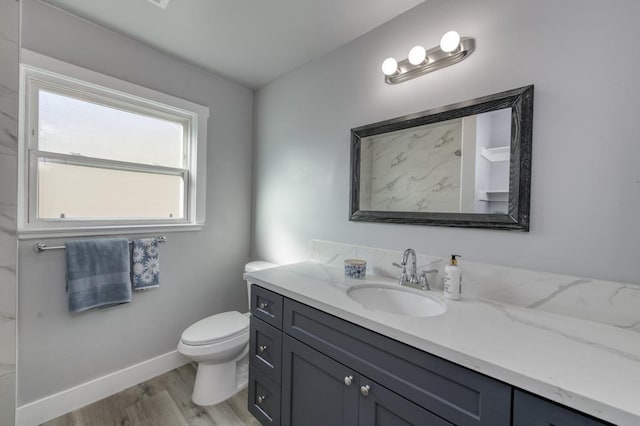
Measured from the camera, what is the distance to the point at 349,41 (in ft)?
5.59

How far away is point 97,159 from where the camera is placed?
169 centimetres

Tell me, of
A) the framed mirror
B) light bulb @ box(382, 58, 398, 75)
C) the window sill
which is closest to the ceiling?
light bulb @ box(382, 58, 398, 75)

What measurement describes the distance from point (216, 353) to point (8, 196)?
1280 mm

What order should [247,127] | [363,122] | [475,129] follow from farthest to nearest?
[247,127], [363,122], [475,129]

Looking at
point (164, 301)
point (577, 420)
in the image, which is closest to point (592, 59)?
point (577, 420)

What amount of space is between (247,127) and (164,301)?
160cm

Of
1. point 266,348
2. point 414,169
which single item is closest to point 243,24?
point 414,169

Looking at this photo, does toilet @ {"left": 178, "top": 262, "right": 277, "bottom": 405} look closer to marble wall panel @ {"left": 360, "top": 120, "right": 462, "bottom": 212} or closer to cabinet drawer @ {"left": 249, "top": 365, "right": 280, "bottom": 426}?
cabinet drawer @ {"left": 249, "top": 365, "right": 280, "bottom": 426}

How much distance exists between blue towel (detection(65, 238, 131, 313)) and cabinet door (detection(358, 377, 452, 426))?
1.61 m

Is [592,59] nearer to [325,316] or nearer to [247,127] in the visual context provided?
[325,316]

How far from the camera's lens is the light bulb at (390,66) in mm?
1430

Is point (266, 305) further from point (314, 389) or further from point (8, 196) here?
point (8, 196)

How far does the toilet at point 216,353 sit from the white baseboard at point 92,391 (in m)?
0.41

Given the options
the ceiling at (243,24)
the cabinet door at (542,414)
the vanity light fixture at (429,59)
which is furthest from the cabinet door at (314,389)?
the ceiling at (243,24)
